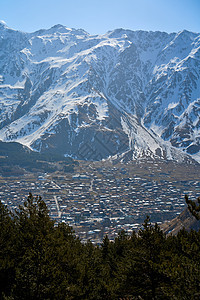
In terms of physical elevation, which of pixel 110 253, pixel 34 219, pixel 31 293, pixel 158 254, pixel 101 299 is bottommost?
pixel 110 253

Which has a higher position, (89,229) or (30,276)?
(30,276)

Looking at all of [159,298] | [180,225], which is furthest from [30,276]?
[180,225]

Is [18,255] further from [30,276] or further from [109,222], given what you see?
[109,222]

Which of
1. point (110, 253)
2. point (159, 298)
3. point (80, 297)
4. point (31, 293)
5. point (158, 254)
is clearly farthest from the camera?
point (110, 253)

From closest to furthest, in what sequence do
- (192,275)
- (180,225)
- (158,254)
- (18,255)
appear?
(192,275) < (158,254) < (18,255) < (180,225)

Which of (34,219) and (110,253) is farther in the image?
(110,253)

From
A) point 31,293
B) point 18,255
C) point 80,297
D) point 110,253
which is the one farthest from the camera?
point 110,253

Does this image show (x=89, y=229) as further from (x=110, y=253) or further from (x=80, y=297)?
(x=80, y=297)

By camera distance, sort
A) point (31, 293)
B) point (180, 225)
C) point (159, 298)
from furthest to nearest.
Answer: point (180, 225)
point (159, 298)
point (31, 293)

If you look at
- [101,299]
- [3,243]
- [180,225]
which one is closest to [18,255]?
[3,243]
